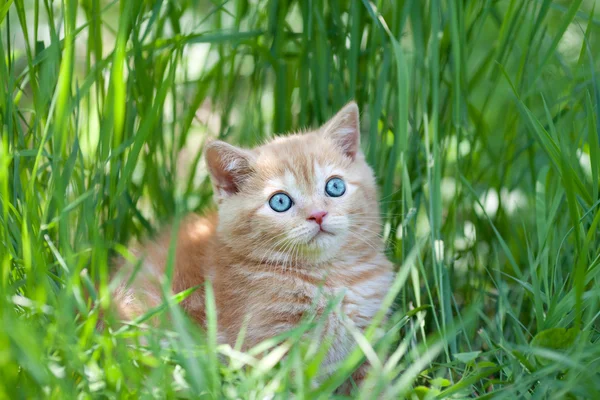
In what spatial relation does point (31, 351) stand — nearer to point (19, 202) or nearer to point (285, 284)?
point (19, 202)

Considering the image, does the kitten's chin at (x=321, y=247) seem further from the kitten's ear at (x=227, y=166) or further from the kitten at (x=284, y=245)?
the kitten's ear at (x=227, y=166)

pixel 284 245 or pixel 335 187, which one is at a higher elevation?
pixel 335 187

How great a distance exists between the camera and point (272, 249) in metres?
1.94

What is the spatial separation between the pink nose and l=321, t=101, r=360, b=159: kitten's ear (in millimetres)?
309

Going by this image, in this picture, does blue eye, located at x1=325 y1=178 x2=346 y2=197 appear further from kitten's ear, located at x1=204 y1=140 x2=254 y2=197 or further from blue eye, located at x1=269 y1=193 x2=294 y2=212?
kitten's ear, located at x1=204 y1=140 x2=254 y2=197

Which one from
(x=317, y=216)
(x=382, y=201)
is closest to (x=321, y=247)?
(x=317, y=216)

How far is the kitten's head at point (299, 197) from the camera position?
191cm

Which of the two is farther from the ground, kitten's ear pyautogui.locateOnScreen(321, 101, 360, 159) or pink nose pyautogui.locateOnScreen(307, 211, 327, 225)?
kitten's ear pyautogui.locateOnScreen(321, 101, 360, 159)

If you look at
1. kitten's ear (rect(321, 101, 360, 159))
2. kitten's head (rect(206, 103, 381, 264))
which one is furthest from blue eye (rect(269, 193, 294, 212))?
kitten's ear (rect(321, 101, 360, 159))

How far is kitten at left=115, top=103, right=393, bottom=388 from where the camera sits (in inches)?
73.6

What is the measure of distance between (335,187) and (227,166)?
0.32 metres

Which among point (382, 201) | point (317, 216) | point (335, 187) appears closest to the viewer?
point (317, 216)

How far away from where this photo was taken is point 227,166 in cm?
204

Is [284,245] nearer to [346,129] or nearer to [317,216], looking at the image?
[317,216]
